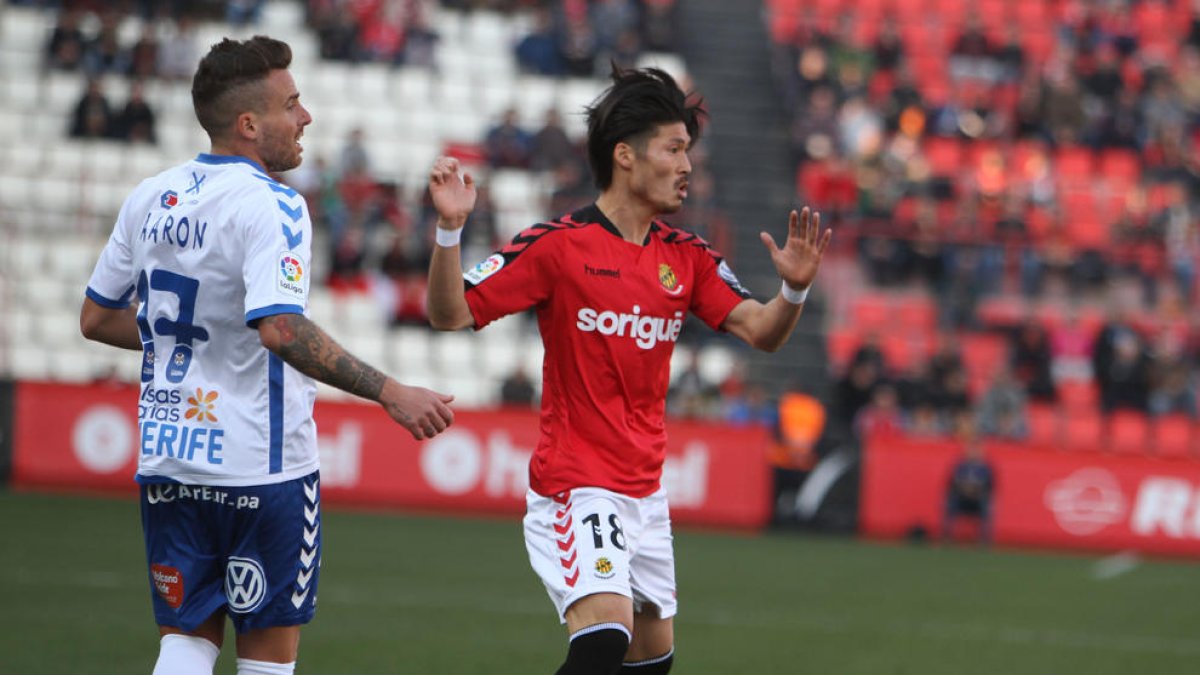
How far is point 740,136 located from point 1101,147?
5.89 meters

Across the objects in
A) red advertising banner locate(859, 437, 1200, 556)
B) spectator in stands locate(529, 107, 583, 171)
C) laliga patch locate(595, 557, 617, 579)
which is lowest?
red advertising banner locate(859, 437, 1200, 556)

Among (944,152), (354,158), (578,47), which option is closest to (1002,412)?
(944,152)

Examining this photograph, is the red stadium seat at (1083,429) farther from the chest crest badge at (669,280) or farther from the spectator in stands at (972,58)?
the chest crest badge at (669,280)

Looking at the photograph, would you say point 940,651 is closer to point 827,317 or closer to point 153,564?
point 153,564

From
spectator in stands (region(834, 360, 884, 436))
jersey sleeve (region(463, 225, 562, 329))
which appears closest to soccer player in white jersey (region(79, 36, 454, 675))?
jersey sleeve (region(463, 225, 562, 329))

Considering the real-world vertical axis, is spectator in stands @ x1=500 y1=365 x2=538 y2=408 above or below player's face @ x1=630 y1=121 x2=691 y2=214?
below

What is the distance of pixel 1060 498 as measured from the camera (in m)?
18.7

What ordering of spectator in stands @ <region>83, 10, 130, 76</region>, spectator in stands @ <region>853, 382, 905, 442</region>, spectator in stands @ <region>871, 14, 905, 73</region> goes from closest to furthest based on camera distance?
spectator in stands @ <region>853, 382, 905, 442</region>
spectator in stands @ <region>83, 10, 130, 76</region>
spectator in stands @ <region>871, 14, 905, 73</region>

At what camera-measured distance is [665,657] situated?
5.86 meters

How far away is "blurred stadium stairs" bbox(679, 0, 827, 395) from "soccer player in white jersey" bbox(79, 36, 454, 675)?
55.1 feet

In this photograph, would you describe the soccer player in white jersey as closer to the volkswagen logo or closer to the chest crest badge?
the volkswagen logo

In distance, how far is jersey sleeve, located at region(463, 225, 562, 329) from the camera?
568cm

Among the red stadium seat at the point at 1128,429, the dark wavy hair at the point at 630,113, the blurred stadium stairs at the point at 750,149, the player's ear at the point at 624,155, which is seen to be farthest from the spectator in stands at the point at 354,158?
the player's ear at the point at 624,155

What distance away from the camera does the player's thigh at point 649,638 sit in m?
5.82
